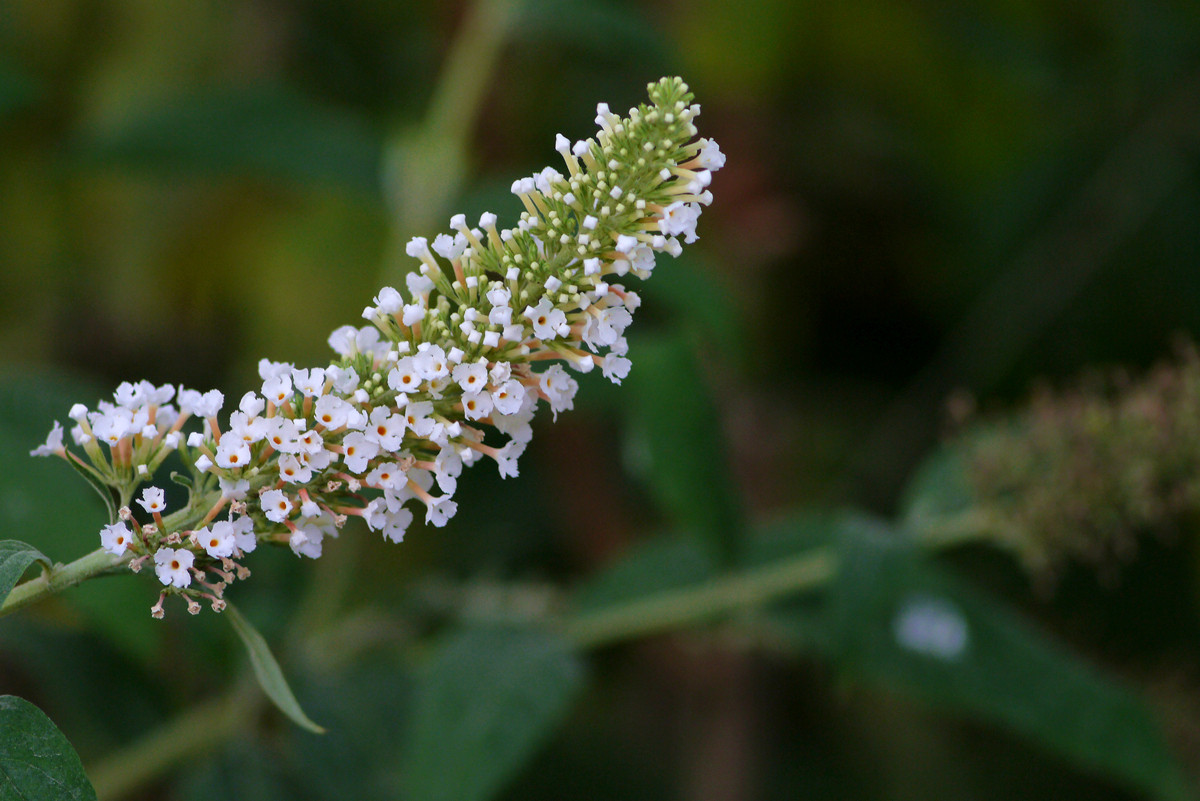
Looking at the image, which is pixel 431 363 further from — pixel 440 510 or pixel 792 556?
pixel 792 556

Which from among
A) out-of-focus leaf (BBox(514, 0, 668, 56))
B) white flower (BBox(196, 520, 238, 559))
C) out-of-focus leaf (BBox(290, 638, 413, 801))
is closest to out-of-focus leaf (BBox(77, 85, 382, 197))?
out-of-focus leaf (BBox(514, 0, 668, 56))

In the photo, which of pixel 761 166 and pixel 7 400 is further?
pixel 761 166

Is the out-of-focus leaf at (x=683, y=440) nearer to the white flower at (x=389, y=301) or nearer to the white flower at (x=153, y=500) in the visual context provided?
the white flower at (x=389, y=301)

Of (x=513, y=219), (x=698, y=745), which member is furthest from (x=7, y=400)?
(x=698, y=745)

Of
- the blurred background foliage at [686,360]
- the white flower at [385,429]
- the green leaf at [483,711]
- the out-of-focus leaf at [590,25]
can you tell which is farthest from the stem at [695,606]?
the out-of-focus leaf at [590,25]

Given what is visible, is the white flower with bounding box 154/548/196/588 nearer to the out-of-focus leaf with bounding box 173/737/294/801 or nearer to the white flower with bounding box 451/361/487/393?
the white flower with bounding box 451/361/487/393

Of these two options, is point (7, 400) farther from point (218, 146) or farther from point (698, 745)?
point (698, 745)
